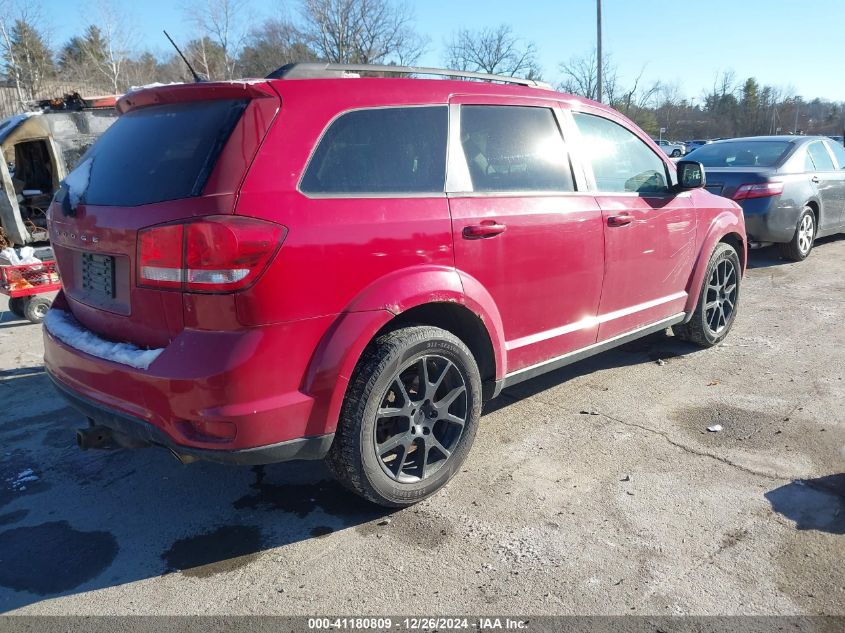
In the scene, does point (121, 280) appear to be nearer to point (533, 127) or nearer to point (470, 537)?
point (470, 537)

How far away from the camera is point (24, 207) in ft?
28.8

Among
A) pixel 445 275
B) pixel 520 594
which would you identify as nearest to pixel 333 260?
pixel 445 275

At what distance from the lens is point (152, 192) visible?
2.63 m

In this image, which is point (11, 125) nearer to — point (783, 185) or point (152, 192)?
point (152, 192)

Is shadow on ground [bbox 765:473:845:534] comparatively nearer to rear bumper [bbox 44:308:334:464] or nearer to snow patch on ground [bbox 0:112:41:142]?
rear bumper [bbox 44:308:334:464]

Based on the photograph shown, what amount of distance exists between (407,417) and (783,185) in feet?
24.2

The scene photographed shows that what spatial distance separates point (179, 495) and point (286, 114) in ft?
6.52

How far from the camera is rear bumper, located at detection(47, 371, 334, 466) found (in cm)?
252

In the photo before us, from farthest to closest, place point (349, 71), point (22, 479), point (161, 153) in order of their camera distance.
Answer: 1. point (22, 479)
2. point (349, 71)
3. point (161, 153)

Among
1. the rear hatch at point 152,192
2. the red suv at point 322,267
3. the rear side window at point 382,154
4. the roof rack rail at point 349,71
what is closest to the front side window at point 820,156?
the red suv at point 322,267

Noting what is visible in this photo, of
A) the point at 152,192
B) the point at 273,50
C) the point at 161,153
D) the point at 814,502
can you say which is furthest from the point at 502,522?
the point at 273,50

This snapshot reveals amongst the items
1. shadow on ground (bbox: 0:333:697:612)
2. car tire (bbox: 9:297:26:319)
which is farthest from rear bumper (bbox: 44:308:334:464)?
car tire (bbox: 9:297:26:319)

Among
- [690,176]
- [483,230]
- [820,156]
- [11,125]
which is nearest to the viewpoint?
[483,230]

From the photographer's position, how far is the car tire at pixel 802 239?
8.69 m
